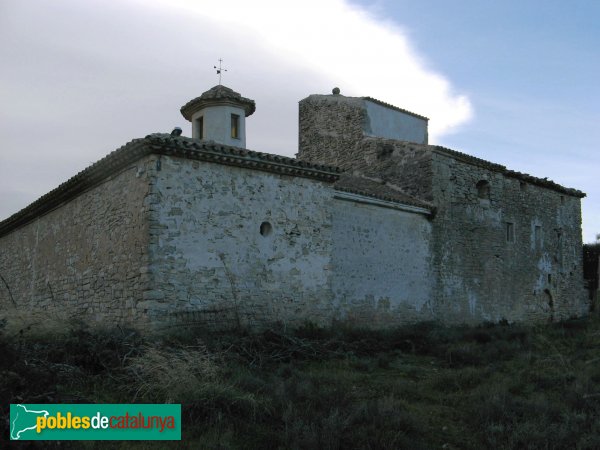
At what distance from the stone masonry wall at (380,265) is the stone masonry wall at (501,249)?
73cm

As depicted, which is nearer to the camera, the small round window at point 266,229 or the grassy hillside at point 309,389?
the grassy hillside at point 309,389

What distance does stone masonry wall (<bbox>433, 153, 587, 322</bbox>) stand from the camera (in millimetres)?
18406

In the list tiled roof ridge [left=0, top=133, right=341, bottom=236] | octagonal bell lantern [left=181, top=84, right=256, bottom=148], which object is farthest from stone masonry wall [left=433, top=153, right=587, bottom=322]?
octagonal bell lantern [left=181, top=84, right=256, bottom=148]

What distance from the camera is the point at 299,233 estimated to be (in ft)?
45.0

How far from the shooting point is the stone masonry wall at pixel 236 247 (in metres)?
11.6

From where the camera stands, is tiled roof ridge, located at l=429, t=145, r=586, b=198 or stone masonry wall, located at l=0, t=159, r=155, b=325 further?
tiled roof ridge, located at l=429, t=145, r=586, b=198

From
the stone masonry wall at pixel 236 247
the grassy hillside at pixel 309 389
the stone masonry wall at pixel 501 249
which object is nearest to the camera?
the grassy hillside at pixel 309 389

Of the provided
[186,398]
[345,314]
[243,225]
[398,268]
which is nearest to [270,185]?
[243,225]

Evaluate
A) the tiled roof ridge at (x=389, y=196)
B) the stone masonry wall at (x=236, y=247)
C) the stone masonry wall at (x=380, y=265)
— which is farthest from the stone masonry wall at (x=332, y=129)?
the stone masonry wall at (x=236, y=247)

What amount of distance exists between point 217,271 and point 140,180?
244cm

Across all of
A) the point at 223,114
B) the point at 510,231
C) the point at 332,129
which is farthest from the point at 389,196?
the point at 510,231

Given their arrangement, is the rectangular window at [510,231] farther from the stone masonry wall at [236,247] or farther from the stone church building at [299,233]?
the stone masonry wall at [236,247]

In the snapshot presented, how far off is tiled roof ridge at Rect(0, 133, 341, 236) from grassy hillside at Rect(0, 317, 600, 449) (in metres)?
3.61

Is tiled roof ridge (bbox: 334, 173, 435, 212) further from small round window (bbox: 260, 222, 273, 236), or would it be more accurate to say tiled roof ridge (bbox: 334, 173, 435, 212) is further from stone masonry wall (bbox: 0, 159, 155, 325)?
stone masonry wall (bbox: 0, 159, 155, 325)
